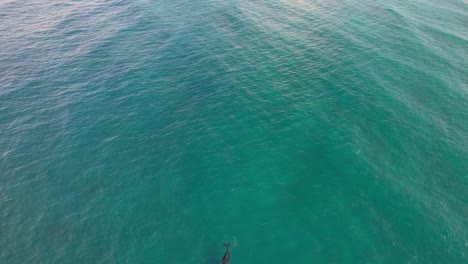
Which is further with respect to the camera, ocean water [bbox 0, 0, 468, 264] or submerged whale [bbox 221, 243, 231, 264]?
ocean water [bbox 0, 0, 468, 264]

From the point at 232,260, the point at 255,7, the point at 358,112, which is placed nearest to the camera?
the point at 232,260

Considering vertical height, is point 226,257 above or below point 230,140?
below

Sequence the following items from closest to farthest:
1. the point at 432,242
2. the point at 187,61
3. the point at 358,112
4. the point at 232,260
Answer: the point at 232,260 < the point at 432,242 < the point at 358,112 < the point at 187,61

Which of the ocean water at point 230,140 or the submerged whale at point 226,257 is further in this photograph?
the ocean water at point 230,140

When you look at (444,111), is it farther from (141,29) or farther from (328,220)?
(141,29)

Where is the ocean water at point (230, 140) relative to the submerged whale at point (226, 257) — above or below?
above

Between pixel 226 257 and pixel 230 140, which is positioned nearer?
pixel 226 257

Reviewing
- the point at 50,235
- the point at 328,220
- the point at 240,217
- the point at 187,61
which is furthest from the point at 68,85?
the point at 328,220

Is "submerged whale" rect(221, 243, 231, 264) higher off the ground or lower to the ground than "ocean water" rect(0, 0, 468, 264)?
lower
